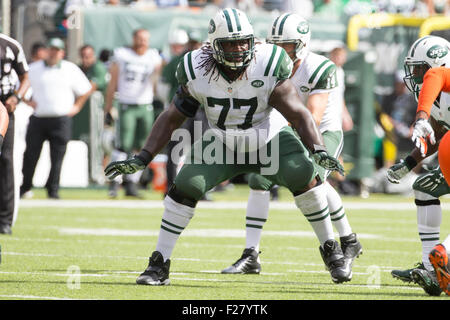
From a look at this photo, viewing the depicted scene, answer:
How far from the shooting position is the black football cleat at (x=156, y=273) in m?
6.65

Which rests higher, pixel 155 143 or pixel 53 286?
pixel 155 143

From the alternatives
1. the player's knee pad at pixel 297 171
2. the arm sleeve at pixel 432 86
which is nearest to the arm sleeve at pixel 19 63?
the player's knee pad at pixel 297 171

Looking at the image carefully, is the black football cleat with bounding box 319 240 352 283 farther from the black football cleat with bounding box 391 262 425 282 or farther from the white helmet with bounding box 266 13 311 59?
the white helmet with bounding box 266 13 311 59

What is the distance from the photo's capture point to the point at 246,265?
7.56 m

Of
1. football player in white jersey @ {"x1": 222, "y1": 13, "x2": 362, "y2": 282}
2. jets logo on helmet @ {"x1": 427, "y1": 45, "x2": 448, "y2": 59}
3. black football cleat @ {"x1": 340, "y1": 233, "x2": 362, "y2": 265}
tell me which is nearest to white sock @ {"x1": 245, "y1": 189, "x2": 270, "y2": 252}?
football player in white jersey @ {"x1": 222, "y1": 13, "x2": 362, "y2": 282}

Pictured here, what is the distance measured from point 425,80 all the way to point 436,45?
0.66m

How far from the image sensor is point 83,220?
1156 centimetres

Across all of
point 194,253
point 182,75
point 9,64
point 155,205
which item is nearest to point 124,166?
point 182,75

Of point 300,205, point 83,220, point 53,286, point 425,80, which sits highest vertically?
point 425,80

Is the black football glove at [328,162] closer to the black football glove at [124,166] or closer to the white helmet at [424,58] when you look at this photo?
the white helmet at [424,58]

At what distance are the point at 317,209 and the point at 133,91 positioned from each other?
24.5ft

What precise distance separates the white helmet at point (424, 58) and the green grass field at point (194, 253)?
1.27 m
